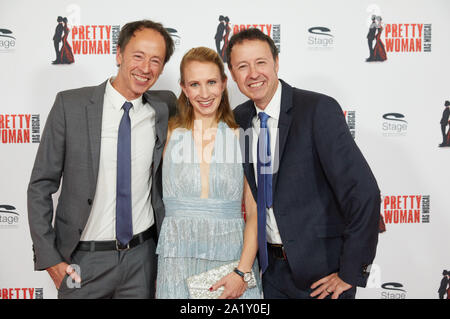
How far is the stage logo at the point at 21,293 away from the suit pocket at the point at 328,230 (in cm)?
222

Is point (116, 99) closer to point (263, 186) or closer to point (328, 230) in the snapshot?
point (263, 186)

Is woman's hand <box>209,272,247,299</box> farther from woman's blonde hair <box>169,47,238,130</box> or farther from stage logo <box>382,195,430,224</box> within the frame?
stage logo <box>382,195,430,224</box>

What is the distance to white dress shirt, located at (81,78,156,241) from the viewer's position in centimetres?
210

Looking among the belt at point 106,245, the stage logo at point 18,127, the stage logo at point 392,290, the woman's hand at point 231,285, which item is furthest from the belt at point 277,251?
the stage logo at point 18,127

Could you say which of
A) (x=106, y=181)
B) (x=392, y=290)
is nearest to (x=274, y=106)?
(x=106, y=181)

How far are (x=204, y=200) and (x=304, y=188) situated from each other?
500mm

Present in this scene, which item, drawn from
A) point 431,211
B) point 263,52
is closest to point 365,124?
point 431,211

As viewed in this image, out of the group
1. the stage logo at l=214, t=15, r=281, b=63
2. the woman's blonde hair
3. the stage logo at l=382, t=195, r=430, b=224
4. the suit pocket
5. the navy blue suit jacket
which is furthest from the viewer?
the stage logo at l=382, t=195, r=430, b=224

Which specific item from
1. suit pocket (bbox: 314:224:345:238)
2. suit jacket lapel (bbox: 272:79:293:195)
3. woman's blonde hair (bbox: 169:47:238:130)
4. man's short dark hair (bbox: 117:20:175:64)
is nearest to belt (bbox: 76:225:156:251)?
woman's blonde hair (bbox: 169:47:238:130)

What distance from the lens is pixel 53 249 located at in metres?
2.03

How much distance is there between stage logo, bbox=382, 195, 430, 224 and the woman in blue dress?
1.43m

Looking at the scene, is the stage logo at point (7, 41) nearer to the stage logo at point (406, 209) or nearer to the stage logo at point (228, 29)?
the stage logo at point (228, 29)

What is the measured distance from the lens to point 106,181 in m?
2.10

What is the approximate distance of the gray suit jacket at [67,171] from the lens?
2.03 meters
